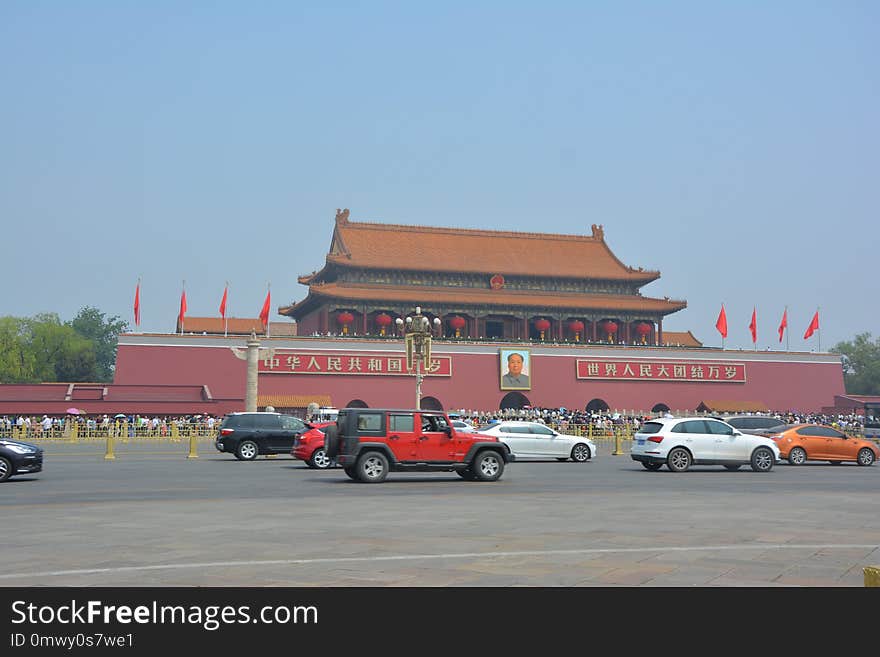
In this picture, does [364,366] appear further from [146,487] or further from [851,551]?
[851,551]

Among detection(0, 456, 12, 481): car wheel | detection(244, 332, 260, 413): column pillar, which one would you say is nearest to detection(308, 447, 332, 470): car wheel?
detection(0, 456, 12, 481): car wheel

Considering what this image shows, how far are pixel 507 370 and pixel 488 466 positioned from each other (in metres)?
37.3

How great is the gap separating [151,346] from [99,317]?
2510 inches

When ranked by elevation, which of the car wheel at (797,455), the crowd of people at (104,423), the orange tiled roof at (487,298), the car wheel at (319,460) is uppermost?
the orange tiled roof at (487,298)

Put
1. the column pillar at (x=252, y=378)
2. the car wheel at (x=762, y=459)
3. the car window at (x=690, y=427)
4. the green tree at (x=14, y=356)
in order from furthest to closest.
→ 1. the green tree at (x=14, y=356)
2. the column pillar at (x=252, y=378)
3. the car wheel at (x=762, y=459)
4. the car window at (x=690, y=427)

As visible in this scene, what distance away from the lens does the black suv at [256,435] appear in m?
27.1

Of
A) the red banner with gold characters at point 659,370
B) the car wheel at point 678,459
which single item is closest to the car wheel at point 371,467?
the car wheel at point 678,459

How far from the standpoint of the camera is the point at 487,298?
59312 millimetres

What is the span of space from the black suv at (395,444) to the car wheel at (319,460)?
15.6 ft

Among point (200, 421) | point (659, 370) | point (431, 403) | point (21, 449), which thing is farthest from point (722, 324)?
point (21, 449)

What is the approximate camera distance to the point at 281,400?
52.3 metres

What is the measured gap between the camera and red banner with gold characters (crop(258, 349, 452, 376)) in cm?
5306

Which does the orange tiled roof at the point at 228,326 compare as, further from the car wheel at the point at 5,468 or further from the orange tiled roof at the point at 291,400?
the car wheel at the point at 5,468

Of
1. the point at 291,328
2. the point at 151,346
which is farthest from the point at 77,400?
the point at 291,328
